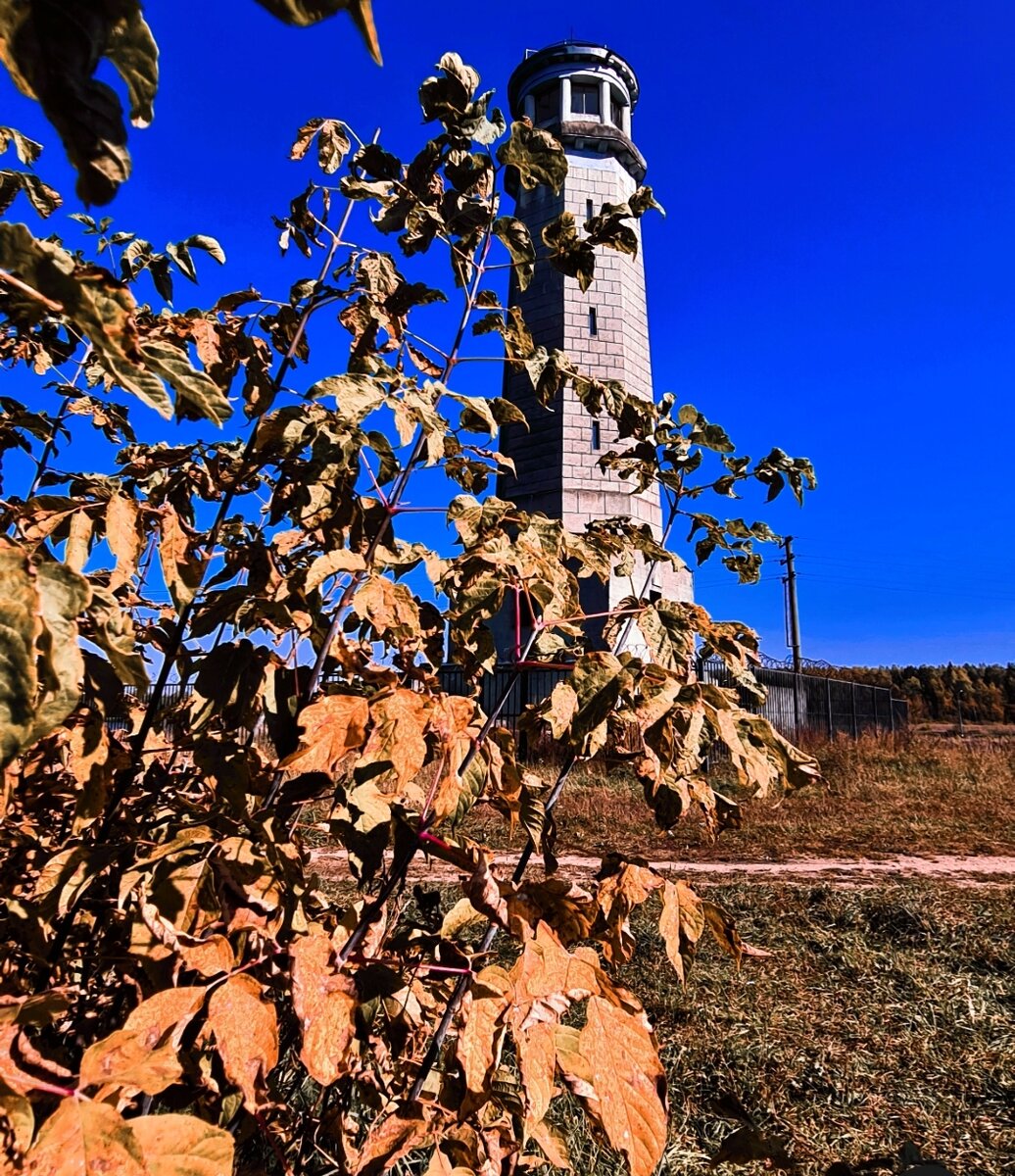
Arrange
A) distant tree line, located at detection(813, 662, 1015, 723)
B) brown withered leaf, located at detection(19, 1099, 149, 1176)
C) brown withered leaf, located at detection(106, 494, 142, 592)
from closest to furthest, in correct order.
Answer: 1. brown withered leaf, located at detection(19, 1099, 149, 1176)
2. brown withered leaf, located at detection(106, 494, 142, 592)
3. distant tree line, located at detection(813, 662, 1015, 723)

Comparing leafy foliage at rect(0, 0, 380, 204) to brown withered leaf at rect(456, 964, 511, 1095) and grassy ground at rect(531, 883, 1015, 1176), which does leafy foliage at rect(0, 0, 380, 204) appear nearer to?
brown withered leaf at rect(456, 964, 511, 1095)

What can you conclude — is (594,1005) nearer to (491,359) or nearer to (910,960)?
(491,359)

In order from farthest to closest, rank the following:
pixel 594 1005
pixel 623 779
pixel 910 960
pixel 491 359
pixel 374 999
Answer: pixel 623 779, pixel 910 960, pixel 491 359, pixel 374 999, pixel 594 1005

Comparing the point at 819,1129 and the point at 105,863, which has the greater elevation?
the point at 105,863

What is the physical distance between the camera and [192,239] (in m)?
1.52

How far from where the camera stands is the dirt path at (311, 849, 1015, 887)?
245 inches

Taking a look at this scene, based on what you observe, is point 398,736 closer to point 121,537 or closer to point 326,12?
point 121,537

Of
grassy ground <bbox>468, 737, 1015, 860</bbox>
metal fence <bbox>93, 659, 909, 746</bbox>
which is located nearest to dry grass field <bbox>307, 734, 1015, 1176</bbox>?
grassy ground <bbox>468, 737, 1015, 860</bbox>

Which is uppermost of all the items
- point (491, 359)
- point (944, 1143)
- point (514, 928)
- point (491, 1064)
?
point (491, 359)

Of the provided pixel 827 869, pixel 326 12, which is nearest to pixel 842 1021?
pixel 827 869

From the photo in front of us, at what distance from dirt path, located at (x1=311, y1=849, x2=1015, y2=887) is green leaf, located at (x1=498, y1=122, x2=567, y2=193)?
215 inches

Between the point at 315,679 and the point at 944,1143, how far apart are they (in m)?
2.67

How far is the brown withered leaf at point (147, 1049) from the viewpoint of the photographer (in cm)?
66

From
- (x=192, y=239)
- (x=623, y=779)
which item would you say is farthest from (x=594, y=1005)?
(x=623, y=779)
